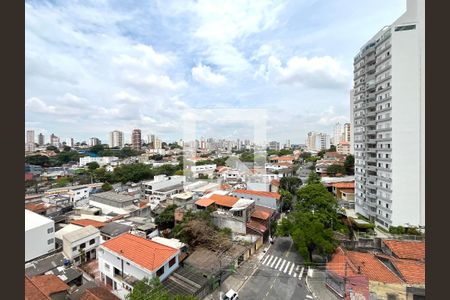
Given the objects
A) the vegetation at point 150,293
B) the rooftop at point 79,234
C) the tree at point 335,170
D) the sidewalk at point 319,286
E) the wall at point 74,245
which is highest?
the tree at point 335,170

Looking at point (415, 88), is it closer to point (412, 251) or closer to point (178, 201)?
point (412, 251)

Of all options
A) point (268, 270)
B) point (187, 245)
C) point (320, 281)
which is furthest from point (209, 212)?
point (320, 281)

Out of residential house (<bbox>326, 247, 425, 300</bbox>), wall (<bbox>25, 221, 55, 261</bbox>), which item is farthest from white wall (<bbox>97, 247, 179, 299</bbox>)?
residential house (<bbox>326, 247, 425, 300</bbox>)

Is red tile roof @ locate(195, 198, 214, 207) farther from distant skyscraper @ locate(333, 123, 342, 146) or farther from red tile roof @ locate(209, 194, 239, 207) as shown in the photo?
distant skyscraper @ locate(333, 123, 342, 146)

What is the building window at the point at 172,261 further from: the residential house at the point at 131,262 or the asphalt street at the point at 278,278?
the asphalt street at the point at 278,278

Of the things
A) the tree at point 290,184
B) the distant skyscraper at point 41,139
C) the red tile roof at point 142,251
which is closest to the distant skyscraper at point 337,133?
the tree at point 290,184

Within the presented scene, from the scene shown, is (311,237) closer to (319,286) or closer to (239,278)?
(319,286)
